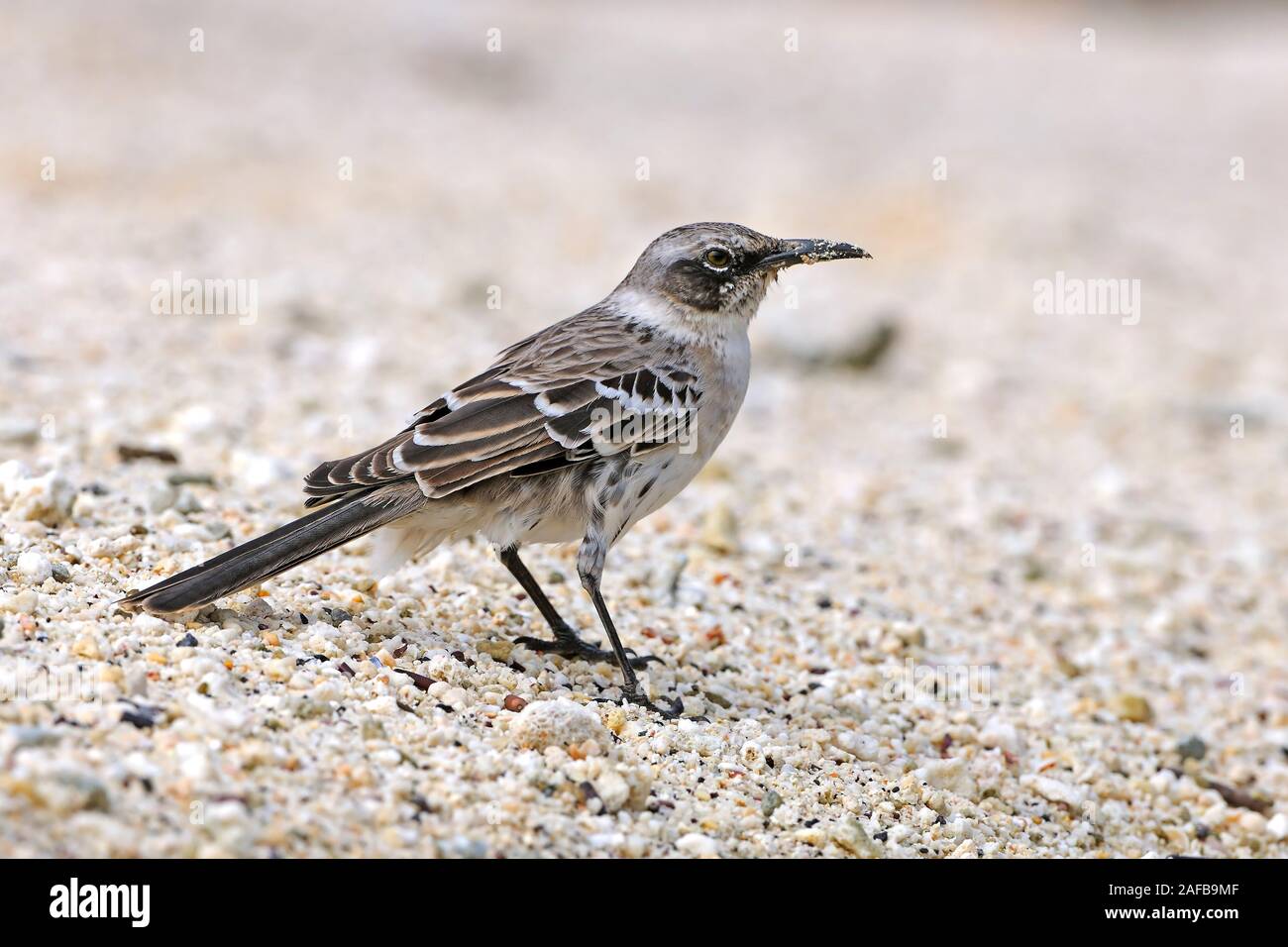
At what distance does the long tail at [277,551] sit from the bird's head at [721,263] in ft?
4.33

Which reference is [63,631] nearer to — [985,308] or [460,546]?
[460,546]

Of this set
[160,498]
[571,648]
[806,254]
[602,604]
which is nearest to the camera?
[602,604]

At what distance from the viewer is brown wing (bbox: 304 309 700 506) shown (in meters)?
4.58

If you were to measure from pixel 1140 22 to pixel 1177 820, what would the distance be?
69.7 ft

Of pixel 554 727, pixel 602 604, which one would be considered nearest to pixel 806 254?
pixel 602 604

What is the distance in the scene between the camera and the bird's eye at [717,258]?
523cm

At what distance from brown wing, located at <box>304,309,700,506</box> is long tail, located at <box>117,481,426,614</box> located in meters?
0.07

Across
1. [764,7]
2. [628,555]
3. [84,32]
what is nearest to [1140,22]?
Result: [764,7]

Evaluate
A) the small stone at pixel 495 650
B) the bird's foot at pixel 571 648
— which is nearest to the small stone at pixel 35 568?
the small stone at pixel 495 650

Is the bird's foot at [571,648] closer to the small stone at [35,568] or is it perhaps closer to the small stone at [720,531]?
the small stone at [720,531]

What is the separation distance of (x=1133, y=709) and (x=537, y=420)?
2752 millimetres

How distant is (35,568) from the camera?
14.1 ft

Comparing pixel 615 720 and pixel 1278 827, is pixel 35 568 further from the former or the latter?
pixel 1278 827

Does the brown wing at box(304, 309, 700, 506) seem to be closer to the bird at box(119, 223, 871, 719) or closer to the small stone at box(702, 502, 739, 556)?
the bird at box(119, 223, 871, 719)
